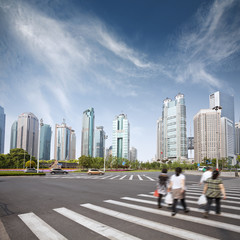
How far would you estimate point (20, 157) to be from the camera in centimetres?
8556

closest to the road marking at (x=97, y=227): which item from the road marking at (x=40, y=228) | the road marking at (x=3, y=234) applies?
the road marking at (x=40, y=228)

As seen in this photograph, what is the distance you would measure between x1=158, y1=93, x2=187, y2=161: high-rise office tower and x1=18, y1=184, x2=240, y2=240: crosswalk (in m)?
176

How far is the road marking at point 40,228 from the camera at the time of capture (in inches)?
183

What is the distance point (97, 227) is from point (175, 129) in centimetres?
18503

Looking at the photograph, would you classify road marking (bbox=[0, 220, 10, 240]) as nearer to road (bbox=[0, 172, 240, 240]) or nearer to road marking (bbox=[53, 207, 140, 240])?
road (bbox=[0, 172, 240, 240])

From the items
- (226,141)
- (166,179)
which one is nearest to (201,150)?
(226,141)

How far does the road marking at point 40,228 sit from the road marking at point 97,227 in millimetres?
832

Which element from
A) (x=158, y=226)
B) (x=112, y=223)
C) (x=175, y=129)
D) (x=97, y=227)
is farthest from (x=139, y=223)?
(x=175, y=129)

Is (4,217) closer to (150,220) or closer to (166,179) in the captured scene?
(150,220)

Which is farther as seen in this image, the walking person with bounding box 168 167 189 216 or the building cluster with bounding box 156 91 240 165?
the building cluster with bounding box 156 91 240 165

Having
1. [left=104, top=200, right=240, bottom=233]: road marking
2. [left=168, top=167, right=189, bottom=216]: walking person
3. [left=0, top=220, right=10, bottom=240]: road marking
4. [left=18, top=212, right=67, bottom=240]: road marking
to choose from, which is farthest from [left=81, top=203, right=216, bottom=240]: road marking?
[left=0, top=220, right=10, bottom=240]: road marking

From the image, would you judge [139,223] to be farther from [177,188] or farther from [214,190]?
[214,190]

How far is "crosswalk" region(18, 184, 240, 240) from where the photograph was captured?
185 inches

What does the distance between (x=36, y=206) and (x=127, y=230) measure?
4638 millimetres
